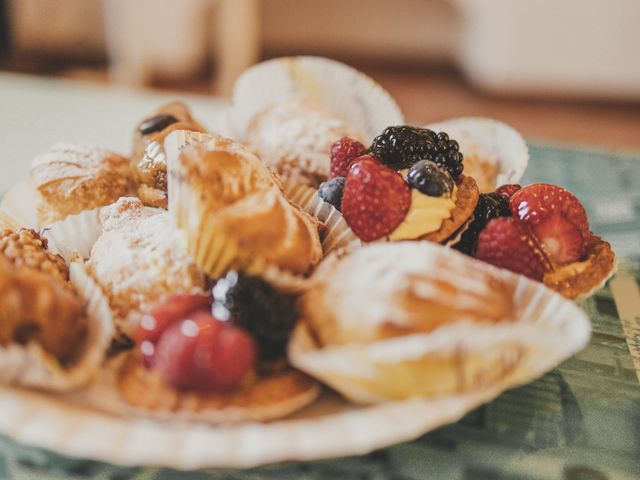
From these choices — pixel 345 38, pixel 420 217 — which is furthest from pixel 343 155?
pixel 345 38

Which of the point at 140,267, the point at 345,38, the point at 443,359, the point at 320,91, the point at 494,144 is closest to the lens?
the point at 443,359

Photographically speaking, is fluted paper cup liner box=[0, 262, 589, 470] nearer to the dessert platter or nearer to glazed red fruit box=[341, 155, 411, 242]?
the dessert platter

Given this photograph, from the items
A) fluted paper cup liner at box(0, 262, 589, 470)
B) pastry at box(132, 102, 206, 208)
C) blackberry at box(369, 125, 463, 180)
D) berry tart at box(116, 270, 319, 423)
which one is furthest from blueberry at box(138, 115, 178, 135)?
fluted paper cup liner at box(0, 262, 589, 470)

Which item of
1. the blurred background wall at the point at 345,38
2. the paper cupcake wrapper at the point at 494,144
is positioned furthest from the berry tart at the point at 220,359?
the blurred background wall at the point at 345,38

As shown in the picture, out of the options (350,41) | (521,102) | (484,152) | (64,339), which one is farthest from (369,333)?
(350,41)

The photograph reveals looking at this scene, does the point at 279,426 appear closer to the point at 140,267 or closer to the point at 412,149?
the point at 140,267

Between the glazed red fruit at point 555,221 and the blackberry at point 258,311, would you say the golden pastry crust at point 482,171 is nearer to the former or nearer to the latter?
the glazed red fruit at point 555,221
